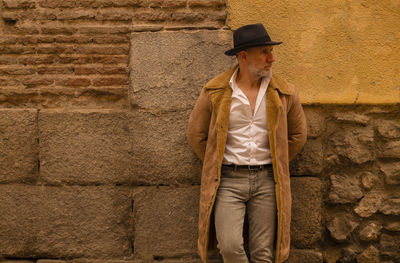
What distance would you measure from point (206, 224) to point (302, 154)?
110 centimetres

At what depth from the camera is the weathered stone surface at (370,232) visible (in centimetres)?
337

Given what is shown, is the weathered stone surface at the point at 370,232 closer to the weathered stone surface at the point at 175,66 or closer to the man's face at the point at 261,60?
the man's face at the point at 261,60

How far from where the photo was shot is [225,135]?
274 cm

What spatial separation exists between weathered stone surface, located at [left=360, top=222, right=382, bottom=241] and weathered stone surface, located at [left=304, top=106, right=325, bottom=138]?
2.94ft

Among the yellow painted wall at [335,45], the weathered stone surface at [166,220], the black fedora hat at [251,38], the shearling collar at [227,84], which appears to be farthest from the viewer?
the weathered stone surface at [166,220]

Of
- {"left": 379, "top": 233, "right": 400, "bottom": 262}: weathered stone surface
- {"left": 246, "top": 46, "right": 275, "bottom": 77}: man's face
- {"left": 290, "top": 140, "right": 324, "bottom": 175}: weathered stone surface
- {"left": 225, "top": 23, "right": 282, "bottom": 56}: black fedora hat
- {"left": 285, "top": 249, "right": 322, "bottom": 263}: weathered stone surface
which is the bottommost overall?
{"left": 285, "top": 249, "right": 322, "bottom": 263}: weathered stone surface

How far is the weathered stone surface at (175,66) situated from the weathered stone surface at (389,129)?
1393 mm

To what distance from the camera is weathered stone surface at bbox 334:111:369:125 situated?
3.35m

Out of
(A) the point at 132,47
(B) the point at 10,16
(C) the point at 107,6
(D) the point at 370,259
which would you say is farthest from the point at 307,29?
(B) the point at 10,16

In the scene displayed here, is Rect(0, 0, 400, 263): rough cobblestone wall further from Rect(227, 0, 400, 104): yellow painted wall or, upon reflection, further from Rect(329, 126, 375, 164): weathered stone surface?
Rect(227, 0, 400, 104): yellow painted wall

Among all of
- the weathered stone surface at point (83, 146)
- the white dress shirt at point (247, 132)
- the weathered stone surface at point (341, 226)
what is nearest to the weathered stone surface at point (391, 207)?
the weathered stone surface at point (341, 226)

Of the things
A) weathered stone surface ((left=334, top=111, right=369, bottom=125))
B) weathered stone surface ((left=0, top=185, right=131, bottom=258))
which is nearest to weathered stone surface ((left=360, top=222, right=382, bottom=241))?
weathered stone surface ((left=334, top=111, right=369, bottom=125))

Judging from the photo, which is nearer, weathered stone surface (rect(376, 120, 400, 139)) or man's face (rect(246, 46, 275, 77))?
man's face (rect(246, 46, 275, 77))

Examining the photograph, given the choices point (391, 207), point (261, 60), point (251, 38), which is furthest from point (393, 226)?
point (251, 38)
